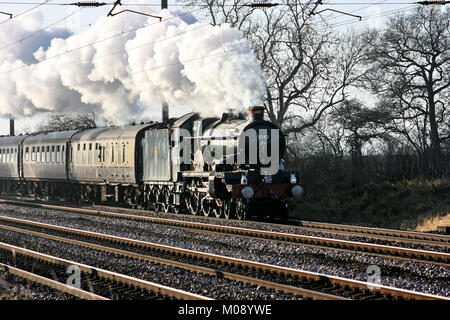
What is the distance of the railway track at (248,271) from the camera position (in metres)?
8.34

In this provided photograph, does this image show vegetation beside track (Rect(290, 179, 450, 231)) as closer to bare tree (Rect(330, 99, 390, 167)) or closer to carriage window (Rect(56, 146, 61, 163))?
bare tree (Rect(330, 99, 390, 167))

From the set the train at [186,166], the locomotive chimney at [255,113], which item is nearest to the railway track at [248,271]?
the train at [186,166]

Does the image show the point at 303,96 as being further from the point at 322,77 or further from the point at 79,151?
the point at 79,151

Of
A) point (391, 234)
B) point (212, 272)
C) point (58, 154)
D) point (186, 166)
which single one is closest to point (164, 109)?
point (186, 166)

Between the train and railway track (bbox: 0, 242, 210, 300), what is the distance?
6150 mm

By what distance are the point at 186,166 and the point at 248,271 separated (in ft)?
29.8

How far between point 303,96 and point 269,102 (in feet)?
5.79

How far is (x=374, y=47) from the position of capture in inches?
1137

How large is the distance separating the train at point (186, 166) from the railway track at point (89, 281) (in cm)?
615

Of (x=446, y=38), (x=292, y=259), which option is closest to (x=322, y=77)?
(x=446, y=38)

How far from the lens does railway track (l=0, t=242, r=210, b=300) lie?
8.39 meters

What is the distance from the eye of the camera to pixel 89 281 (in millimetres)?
9305

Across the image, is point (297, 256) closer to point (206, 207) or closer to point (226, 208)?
point (226, 208)

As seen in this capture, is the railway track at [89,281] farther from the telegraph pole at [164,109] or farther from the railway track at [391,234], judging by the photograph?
the telegraph pole at [164,109]
